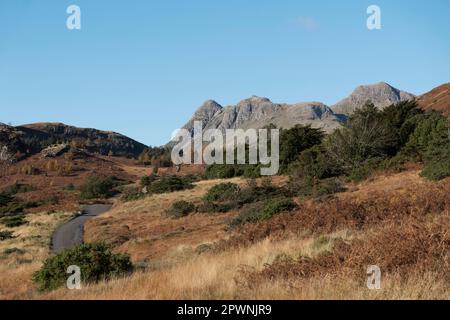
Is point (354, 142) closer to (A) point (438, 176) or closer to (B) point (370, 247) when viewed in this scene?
(A) point (438, 176)

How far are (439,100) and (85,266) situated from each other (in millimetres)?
64599

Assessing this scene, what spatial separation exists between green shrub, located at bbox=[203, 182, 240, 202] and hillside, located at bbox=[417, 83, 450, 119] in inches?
899

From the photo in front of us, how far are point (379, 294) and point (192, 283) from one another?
2.69 m

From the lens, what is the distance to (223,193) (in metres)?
36.5

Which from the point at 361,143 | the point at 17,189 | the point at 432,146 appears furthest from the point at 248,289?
the point at 17,189

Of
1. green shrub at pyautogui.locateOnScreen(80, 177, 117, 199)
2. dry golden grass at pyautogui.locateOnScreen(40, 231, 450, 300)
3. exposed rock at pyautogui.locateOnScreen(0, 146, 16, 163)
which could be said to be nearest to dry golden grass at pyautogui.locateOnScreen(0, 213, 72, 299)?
dry golden grass at pyautogui.locateOnScreen(40, 231, 450, 300)

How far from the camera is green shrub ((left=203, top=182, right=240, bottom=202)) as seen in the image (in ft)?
116

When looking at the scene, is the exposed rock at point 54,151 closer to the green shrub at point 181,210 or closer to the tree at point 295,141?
the tree at point 295,141

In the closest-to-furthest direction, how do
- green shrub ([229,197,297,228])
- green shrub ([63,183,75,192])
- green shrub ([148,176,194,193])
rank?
green shrub ([229,197,297,228]) < green shrub ([148,176,194,193]) < green shrub ([63,183,75,192])

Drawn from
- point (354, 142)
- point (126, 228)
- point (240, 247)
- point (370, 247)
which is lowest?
point (126, 228)

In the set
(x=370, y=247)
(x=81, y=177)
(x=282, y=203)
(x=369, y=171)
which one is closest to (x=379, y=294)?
(x=370, y=247)

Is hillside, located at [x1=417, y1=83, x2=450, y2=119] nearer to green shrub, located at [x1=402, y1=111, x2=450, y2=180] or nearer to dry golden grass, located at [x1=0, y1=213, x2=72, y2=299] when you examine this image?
green shrub, located at [x1=402, y1=111, x2=450, y2=180]

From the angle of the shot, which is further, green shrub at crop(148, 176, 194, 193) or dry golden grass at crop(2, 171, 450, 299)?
green shrub at crop(148, 176, 194, 193)

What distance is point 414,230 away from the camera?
7668 mm
